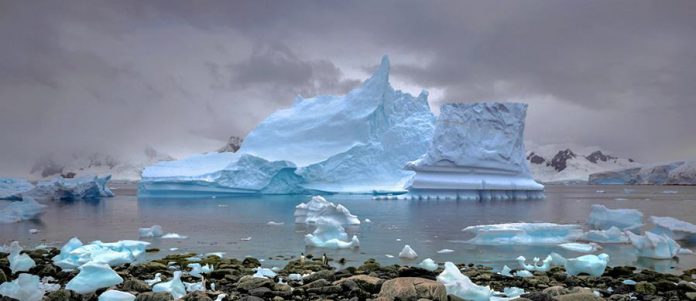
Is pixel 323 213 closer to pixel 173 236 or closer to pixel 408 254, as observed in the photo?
pixel 173 236

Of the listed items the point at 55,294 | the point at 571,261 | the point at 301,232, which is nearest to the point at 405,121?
the point at 301,232

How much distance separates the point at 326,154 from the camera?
32281 mm

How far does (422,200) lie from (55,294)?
880 inches

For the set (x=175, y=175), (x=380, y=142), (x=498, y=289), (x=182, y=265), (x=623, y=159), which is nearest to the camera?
(x=498, y=289)

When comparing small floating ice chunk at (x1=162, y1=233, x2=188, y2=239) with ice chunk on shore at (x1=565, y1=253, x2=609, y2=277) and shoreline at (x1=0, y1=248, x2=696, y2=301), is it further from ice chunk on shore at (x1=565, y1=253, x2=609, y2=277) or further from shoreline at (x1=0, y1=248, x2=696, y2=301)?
ice chunk on shore at (x1=565, y1=253, x2=609, y2=277)

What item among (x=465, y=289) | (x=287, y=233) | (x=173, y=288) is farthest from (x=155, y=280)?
(x=287, y=233)

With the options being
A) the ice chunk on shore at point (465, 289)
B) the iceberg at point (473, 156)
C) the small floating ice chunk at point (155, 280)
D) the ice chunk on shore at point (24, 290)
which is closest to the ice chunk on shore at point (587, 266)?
the ice chunk on shore at point (465, 289)

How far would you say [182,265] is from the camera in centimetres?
765

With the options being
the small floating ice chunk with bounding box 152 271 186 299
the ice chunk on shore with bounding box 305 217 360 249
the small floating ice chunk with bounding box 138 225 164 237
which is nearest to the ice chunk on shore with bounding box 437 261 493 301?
the small floating ice chunk with bounding box 152 271 186 299

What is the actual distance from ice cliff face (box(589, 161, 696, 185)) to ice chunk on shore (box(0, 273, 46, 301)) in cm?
6402

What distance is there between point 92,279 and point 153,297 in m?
0.91

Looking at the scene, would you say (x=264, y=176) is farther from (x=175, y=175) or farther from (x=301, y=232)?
(x=301, y=232)

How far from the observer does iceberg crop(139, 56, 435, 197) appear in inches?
1164

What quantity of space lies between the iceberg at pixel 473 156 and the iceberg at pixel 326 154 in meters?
3.73
